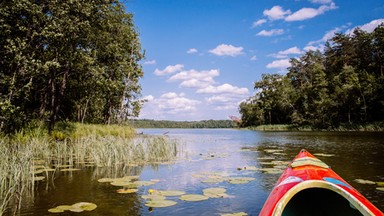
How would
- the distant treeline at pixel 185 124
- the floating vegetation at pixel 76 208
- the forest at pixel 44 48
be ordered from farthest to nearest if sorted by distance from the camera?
the distant treeline at pixel 185 124, the forest at pixel 44 48, the floating vegetation at pixel 76 208

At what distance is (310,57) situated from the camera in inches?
2687

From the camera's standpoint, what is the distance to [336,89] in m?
43.4

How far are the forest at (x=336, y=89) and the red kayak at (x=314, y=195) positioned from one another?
38737 millimetres

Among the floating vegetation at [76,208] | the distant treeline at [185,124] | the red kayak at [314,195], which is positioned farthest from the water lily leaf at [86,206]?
the distant treeline at [185,124]

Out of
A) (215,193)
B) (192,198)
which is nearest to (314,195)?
(215,193)

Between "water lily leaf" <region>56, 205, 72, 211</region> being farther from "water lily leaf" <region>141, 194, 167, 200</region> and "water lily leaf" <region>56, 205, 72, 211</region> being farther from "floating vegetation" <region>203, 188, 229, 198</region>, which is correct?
"floating vegetation" <region>203, 188, 229, 198</region>

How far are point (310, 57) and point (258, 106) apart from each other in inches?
681

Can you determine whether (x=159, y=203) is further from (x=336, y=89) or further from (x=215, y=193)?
(x=336, y=89)

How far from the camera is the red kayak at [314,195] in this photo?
303 centimetres

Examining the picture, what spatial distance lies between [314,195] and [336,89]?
43799mm

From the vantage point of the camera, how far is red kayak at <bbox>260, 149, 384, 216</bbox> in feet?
9.94

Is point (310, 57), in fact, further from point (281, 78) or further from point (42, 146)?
point (42, 146)

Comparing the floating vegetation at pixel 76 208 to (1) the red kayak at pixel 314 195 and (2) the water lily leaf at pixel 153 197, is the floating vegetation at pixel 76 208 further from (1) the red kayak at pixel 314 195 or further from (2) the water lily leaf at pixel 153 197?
(1) the red kayak at pixel 314 195

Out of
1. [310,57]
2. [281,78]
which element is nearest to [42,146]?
[281,78]
